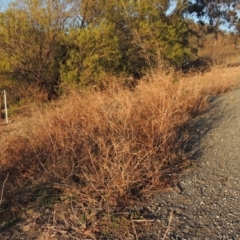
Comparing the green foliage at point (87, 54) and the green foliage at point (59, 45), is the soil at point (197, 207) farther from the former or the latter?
the green foliage at point (87, 54)

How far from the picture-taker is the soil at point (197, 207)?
3.66 meters

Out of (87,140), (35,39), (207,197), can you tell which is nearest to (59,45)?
(35,39)

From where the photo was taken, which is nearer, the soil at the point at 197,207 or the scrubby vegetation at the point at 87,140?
the soil at the point at 197,207

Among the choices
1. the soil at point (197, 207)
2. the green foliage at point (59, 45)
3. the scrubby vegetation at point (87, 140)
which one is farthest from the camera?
the green foliage at point (59, 45)

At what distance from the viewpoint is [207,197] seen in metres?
4.37

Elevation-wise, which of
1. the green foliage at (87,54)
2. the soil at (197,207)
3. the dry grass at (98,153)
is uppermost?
the green foliage at (87,54)

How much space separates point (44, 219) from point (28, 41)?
12.0 meters

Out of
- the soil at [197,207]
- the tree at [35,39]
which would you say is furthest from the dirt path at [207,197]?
the tree at [35,39]

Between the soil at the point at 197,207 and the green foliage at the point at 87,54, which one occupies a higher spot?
the green foliage at the point at 87,54

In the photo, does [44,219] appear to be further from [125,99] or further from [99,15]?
[99,15]

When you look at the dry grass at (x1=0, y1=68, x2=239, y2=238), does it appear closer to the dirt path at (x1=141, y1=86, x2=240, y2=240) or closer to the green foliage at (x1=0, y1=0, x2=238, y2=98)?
the dirt path at (x1=141, y1=86, x2=240, y2=240)

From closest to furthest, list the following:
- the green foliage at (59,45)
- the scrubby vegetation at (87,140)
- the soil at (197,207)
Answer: the soil at (197,207), the scrubby vegetation at (87,140), the green foliage at (59,45)

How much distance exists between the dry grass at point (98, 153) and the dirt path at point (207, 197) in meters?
0.28

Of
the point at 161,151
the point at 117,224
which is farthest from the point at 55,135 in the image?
the point at 117,224
